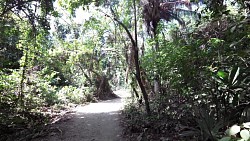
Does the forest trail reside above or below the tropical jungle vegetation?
below

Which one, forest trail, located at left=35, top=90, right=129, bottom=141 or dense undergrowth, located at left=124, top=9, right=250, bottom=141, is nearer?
dense undergrowth, located at left=124, top=9, right=250, bottom=141

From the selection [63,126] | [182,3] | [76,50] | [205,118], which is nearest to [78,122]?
[63,126]

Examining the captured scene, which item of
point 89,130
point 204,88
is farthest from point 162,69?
point 89,130

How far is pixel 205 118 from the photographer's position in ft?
14.5

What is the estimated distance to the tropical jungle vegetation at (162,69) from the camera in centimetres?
436

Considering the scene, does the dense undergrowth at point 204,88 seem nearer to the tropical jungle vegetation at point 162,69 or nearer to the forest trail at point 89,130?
the tropical jungle vegetation at point 162,69

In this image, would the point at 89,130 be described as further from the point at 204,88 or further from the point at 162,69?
the point at 204,88

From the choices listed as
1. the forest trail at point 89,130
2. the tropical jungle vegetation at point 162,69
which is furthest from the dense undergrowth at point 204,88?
the forest trail at point 89,130

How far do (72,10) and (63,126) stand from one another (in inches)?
171

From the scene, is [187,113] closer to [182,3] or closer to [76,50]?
[182,3]

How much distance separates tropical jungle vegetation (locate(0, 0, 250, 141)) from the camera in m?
4.36

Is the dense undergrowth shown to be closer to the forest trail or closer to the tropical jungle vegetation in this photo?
the tropical jungle vegetation

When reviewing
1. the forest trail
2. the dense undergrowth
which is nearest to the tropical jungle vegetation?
the dense undergrowth

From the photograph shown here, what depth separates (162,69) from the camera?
8.16m
